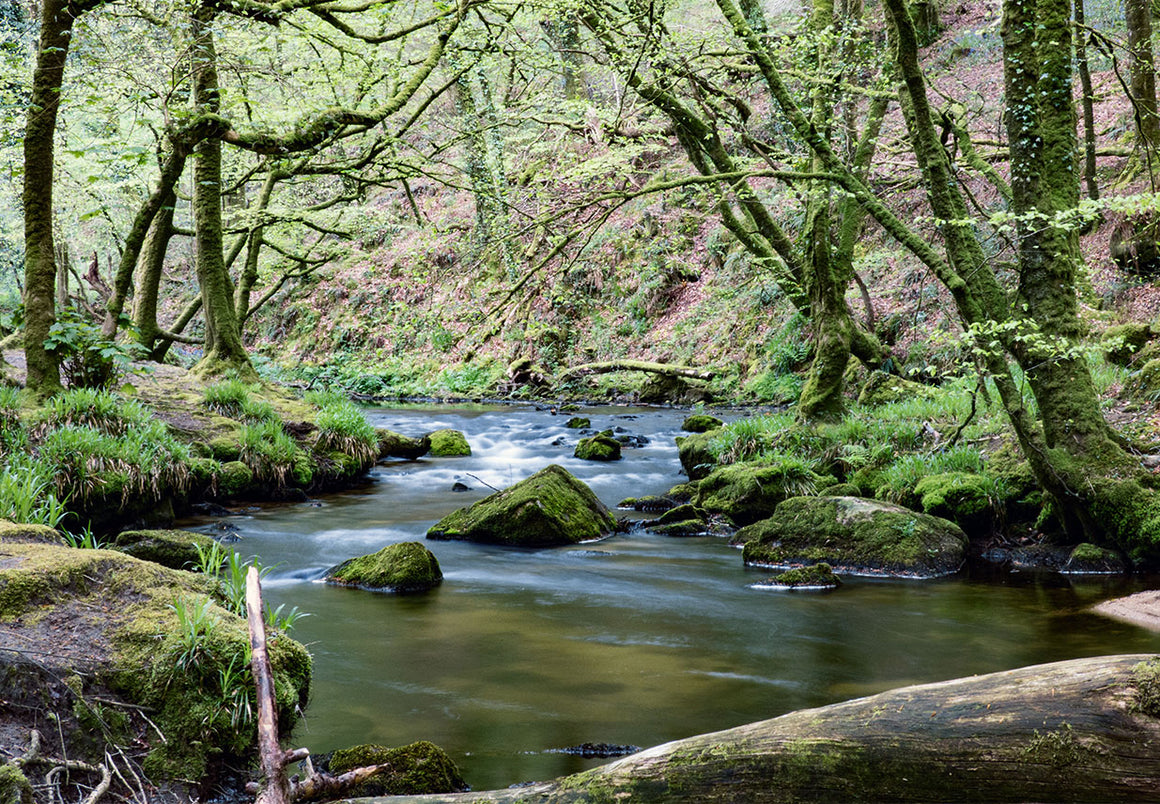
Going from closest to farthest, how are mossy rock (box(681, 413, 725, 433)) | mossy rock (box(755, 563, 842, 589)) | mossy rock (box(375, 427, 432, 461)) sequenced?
mossy rock (box(755, 563, 842, 589)) < mossy rock (box(375, 427, 432, 461)) < mossy rock (box(681, 413, 725, 433))

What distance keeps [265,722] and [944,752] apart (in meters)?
2.17

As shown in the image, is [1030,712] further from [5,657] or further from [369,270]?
[369,270]

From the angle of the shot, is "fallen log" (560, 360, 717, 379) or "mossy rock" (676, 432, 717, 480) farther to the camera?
"fallen log" (560, 360, 717, 379)

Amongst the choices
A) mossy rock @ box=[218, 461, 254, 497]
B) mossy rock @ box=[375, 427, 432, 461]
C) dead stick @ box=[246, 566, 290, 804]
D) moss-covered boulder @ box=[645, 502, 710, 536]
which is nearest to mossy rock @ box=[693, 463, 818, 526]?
moss-covered boulder @ box=[645, 502, 710, 536]

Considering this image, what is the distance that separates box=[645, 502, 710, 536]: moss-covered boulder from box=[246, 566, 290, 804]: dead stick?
21.6ft

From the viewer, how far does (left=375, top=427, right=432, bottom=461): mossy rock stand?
45.9ft

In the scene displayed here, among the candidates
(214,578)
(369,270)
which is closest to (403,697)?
(214,578)

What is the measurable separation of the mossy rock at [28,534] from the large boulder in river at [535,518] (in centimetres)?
493

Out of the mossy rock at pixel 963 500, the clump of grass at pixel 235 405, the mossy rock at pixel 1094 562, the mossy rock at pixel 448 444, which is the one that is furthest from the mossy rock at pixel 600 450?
the mossy rock at pixel 1094 562

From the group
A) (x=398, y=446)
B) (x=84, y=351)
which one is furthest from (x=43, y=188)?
(x=398, y=446)

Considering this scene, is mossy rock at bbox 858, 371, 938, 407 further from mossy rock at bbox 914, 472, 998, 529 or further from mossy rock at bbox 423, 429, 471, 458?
mossy rock at bbox 423, 429, 471, 458

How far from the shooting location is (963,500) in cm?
821

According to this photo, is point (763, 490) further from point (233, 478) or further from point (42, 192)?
point (42, 192)

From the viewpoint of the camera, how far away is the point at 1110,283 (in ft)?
42.3
